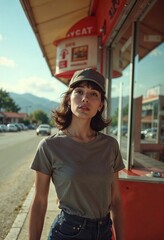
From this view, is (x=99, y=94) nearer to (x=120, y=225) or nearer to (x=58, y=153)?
(x=58, y=153)

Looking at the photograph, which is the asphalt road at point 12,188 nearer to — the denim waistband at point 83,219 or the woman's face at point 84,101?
the denim waistband at point 83,219

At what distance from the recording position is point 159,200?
3559 mm

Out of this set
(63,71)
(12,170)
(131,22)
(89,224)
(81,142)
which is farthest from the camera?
(12,170)

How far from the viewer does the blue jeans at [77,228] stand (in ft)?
6.61

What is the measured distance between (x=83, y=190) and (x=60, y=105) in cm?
68

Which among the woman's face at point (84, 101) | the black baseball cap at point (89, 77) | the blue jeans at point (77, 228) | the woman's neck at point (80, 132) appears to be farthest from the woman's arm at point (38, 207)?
the black baseball cap at point (89, 77)

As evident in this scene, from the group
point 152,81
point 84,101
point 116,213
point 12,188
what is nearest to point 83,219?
point 116,213

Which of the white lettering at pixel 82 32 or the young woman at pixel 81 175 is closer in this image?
the young woman at pixel 81 175

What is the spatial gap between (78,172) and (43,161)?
224mm

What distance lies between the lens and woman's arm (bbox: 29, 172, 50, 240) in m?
2.13

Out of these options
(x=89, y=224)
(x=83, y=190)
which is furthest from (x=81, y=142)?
(x=89, y=224)

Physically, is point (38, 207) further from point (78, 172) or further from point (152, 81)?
point (152, 81)

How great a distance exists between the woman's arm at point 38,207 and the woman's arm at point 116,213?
464 mm

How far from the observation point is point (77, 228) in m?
2.02
